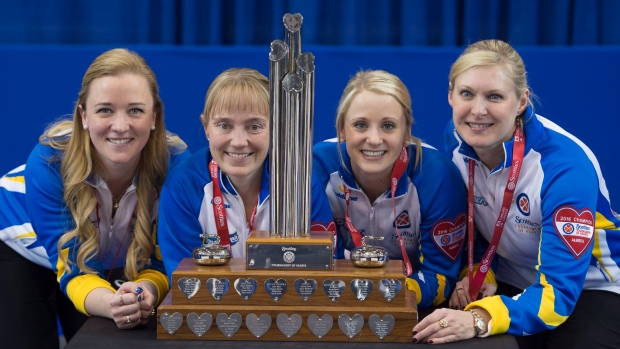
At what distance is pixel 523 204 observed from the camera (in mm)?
1984

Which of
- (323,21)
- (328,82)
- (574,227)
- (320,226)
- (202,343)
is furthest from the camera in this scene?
(323,21)

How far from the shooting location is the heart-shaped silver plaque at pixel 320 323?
5.51ft

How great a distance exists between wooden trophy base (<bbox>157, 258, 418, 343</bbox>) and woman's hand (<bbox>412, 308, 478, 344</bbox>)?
0.08 feet

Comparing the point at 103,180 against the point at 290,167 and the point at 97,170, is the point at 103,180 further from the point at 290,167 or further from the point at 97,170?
the point at 290,167

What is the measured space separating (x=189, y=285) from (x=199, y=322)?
76 mm

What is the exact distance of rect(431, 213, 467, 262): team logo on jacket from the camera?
2092 mm

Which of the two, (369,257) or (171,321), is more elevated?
(369,257)

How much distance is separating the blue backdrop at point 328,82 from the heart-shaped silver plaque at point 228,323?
1.33m

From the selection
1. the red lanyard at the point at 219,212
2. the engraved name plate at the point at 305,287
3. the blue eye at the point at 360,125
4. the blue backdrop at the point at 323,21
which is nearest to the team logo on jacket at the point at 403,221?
the blue eye at the point at 360,125

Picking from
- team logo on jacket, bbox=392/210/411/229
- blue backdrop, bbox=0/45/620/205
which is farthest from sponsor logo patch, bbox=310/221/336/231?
blue backdrop, bbox=0/45/620/205

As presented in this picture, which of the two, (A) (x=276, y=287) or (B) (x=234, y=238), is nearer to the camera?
(A) (x=276, y=287)

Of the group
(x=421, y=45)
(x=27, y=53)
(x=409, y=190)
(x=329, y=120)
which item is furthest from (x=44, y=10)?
(x=409, y=190)

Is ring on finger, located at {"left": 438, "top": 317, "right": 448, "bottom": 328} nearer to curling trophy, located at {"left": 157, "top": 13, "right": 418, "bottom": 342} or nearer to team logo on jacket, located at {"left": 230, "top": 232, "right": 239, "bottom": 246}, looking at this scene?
curling trophy, located at {"left": 157, "top": 13, "right": 418, "bottom": 342}

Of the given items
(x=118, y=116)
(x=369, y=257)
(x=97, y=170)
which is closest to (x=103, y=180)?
(x=97, y=170)
